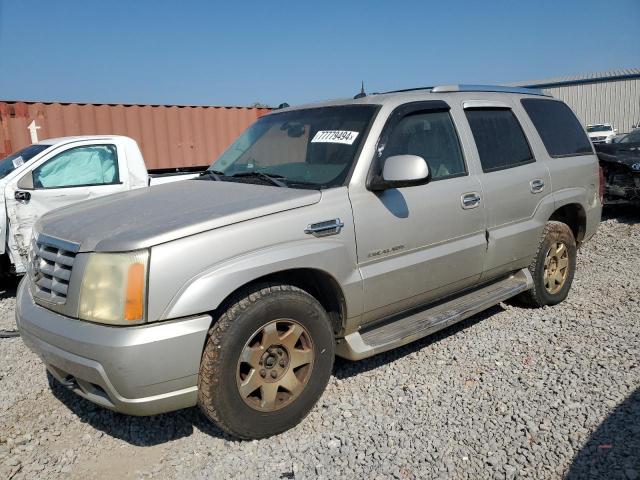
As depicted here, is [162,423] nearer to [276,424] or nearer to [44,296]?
[276,424]

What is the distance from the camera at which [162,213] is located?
2834 mm

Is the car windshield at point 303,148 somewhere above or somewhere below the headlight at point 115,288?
above

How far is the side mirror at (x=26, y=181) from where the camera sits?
5.73m

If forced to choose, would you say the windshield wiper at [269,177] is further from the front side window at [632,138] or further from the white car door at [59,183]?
the front side window at [632,138]

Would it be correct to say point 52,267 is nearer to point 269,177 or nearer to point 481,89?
point 269,177

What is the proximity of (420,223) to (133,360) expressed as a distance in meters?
1.95

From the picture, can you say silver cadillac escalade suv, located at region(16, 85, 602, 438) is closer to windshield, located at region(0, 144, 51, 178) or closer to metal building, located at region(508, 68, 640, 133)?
windshield, located at region(0, 144, 51, 178)

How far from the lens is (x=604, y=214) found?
9336 mm

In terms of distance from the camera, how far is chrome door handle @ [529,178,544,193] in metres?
4.30

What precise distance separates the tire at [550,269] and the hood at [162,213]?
2.49 m

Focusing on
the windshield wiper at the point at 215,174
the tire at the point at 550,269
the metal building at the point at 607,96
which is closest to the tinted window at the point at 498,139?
the tire at the point at 550,269

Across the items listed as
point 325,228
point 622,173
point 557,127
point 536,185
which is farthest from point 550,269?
point 622,173

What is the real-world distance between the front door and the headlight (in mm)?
1283

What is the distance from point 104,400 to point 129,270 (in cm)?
67
